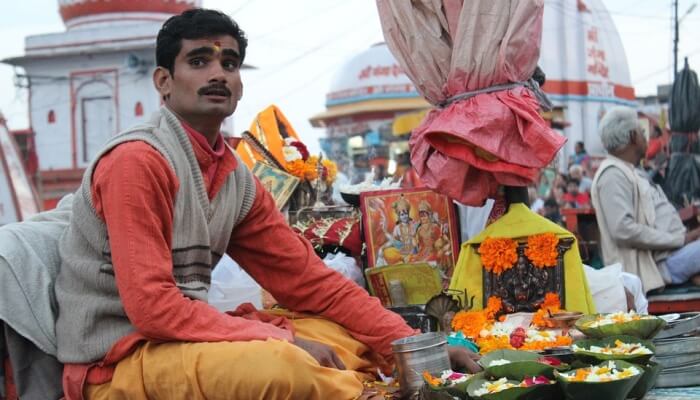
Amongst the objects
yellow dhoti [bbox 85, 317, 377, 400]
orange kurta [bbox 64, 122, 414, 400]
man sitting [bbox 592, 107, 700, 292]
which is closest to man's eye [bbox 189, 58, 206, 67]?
Result: orange kurta [bbox 64, 122, 414, 400]

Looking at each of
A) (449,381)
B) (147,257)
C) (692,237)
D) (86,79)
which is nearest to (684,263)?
(692,237)

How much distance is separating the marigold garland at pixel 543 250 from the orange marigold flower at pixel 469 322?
1.08ft

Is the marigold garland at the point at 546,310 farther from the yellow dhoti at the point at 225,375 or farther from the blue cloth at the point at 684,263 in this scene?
the blue cloth at the point at 684,263

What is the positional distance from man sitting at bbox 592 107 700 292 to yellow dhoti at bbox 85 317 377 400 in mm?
3179

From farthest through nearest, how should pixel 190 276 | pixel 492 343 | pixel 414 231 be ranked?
pixel 414 231 → pixel 492 343 → pixel 190 276

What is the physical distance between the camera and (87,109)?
95.6 feet

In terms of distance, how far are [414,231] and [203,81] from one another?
1.96 m

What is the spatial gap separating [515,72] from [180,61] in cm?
182

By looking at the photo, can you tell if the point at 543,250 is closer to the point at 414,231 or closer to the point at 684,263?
the point at 414,231

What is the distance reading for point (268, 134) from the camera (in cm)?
571

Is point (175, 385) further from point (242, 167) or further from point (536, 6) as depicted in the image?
point (536, 6)

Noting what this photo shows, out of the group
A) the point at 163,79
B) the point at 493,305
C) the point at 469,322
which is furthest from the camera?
the point at 493,305

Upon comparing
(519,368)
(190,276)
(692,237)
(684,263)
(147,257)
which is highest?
(147,257)

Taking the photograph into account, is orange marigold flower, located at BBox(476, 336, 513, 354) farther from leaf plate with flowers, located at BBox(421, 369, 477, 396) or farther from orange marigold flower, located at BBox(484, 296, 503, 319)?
leaf plate with flowers, located at BBox(421, 369, 477, 396)
